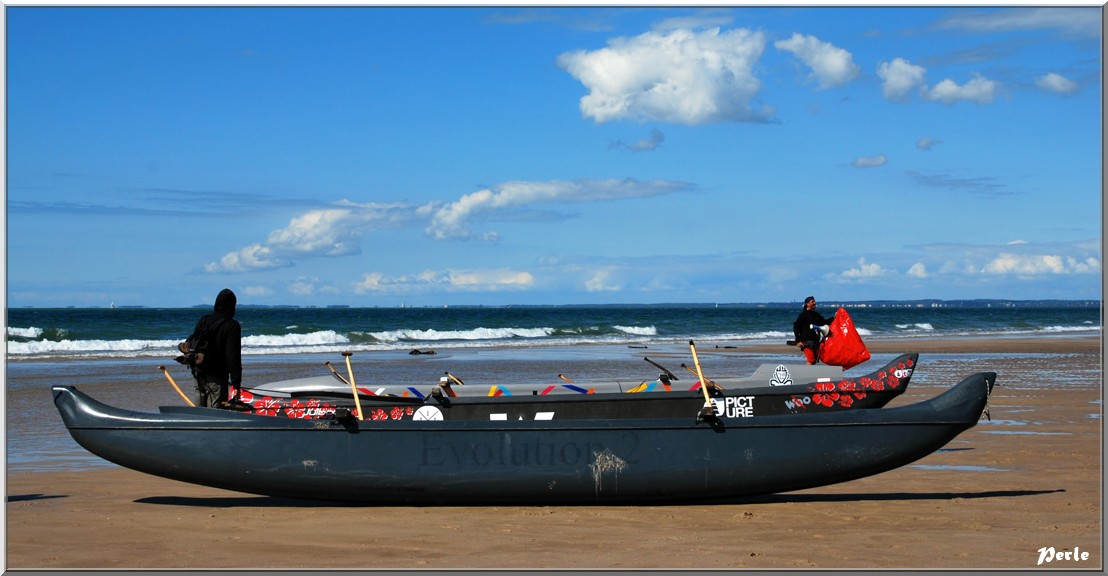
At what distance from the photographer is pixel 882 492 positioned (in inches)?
334

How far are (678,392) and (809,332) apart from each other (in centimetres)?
318

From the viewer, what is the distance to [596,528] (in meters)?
7.13

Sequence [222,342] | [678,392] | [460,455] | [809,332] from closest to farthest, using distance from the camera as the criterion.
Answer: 1. [460,455]
2. [222,342]
3. [678,392]
4. [809,332]

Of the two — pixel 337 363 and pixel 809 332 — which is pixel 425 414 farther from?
pixel 337 363

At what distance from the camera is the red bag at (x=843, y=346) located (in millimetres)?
11922

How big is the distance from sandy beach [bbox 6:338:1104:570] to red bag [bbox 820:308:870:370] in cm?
208

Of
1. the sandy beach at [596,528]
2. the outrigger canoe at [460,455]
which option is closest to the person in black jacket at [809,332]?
the sandy beach at [596,528]

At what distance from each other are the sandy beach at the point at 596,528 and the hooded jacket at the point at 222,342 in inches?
36.5

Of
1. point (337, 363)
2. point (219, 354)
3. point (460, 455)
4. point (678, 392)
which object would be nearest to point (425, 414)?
point (460, 455)

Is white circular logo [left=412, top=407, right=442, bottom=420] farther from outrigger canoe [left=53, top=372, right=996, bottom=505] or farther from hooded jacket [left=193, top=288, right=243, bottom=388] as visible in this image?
hooded jacket [left=193, top=288, right=243, bottom=388]

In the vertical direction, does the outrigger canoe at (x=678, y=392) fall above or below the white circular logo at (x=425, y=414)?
above

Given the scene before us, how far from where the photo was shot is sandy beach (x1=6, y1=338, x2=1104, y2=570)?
20.2 ft

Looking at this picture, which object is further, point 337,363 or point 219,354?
point 337,363

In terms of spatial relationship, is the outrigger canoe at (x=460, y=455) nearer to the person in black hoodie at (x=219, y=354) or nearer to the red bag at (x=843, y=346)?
the person in black hoodie at (x=219, y=354)
